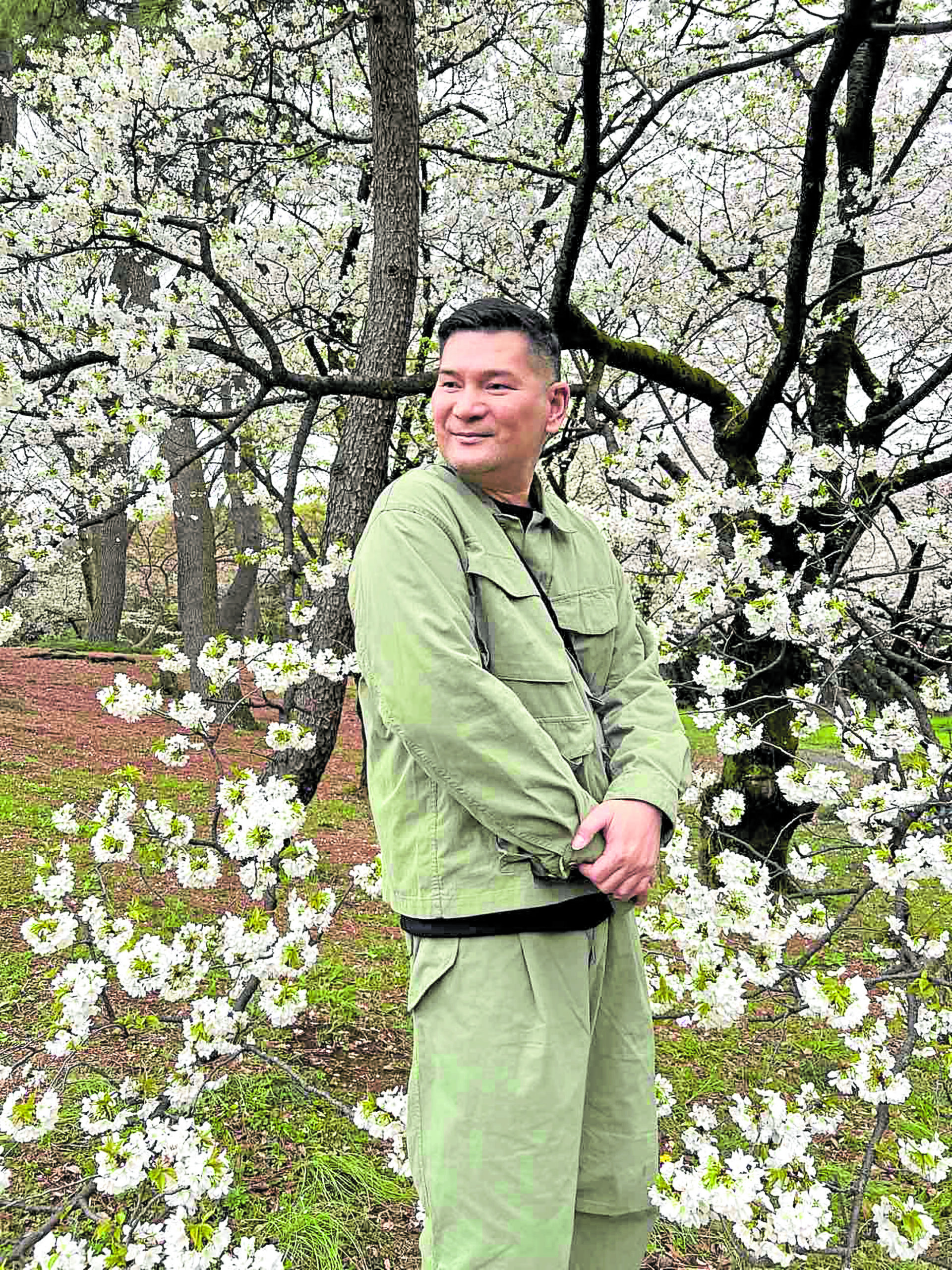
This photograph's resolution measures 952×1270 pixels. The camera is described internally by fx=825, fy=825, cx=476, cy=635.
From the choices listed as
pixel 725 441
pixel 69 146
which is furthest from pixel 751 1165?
pixel 69 146

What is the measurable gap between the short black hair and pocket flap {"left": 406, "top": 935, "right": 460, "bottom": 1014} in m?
1.05

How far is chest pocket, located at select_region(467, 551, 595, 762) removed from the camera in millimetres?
1386

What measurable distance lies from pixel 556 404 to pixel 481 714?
2.42ft

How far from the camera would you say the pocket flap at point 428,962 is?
128cm

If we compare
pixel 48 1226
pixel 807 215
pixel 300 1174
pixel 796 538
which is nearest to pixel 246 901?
pixel 300 1174

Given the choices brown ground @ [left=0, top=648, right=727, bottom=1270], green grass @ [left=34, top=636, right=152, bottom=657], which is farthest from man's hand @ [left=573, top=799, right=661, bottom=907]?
green grass @ [left=34, top=636, right=152, bottom=657]

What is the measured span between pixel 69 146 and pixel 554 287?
12.4ft

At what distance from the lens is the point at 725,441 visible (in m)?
4.83

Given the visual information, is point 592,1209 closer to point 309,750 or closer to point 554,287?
point 309,750

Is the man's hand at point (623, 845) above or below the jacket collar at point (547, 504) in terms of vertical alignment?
below

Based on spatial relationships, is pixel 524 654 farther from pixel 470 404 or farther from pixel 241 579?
pixel 241 579

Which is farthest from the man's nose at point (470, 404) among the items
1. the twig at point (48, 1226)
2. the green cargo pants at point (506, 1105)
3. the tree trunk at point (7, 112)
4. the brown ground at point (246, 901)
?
the tree trunk at point (7, 112)

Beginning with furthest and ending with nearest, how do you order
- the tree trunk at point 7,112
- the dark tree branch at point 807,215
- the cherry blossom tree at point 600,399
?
the tree trunk at point 7,112 → the dark tree branch at point 807,215 → the cherry blossom tree at point 600,399

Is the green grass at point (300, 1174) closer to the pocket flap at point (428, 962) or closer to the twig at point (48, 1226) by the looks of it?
the twig at point (48, 1226)
